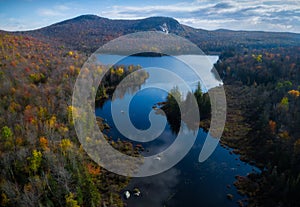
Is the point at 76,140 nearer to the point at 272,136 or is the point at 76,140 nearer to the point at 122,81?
the point at 272,136

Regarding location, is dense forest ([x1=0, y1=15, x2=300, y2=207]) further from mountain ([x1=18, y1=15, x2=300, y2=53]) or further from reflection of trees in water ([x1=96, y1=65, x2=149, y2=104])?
mountain ([x1=18, y1=15, x2=300, y2=53])

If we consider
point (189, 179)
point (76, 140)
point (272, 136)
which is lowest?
point (189, 179)

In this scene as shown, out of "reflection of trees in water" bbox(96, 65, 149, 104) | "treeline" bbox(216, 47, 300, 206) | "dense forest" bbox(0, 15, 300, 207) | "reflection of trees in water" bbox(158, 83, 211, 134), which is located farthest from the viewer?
"reflection of trees in water" bbox(96, 65, 149, 104)

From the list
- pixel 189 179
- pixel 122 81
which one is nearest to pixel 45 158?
pixel 189 179

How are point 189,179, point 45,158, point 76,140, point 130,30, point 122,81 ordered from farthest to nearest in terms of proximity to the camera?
point 130,30 → point 122,81 → point 76,140 → point 189,179 → point 45,158

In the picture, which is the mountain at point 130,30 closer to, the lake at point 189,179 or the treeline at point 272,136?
the treeline at point 272,136

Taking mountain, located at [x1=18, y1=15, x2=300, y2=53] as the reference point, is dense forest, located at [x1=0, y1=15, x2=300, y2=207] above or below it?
below

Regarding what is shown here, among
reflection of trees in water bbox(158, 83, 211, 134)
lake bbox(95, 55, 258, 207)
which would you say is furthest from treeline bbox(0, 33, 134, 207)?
reflection of trees in water bbox(158, 83, 211, 134)

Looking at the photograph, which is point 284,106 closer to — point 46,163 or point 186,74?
point 46,163

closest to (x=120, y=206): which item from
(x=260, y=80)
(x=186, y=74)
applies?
(x=260, y=80)
